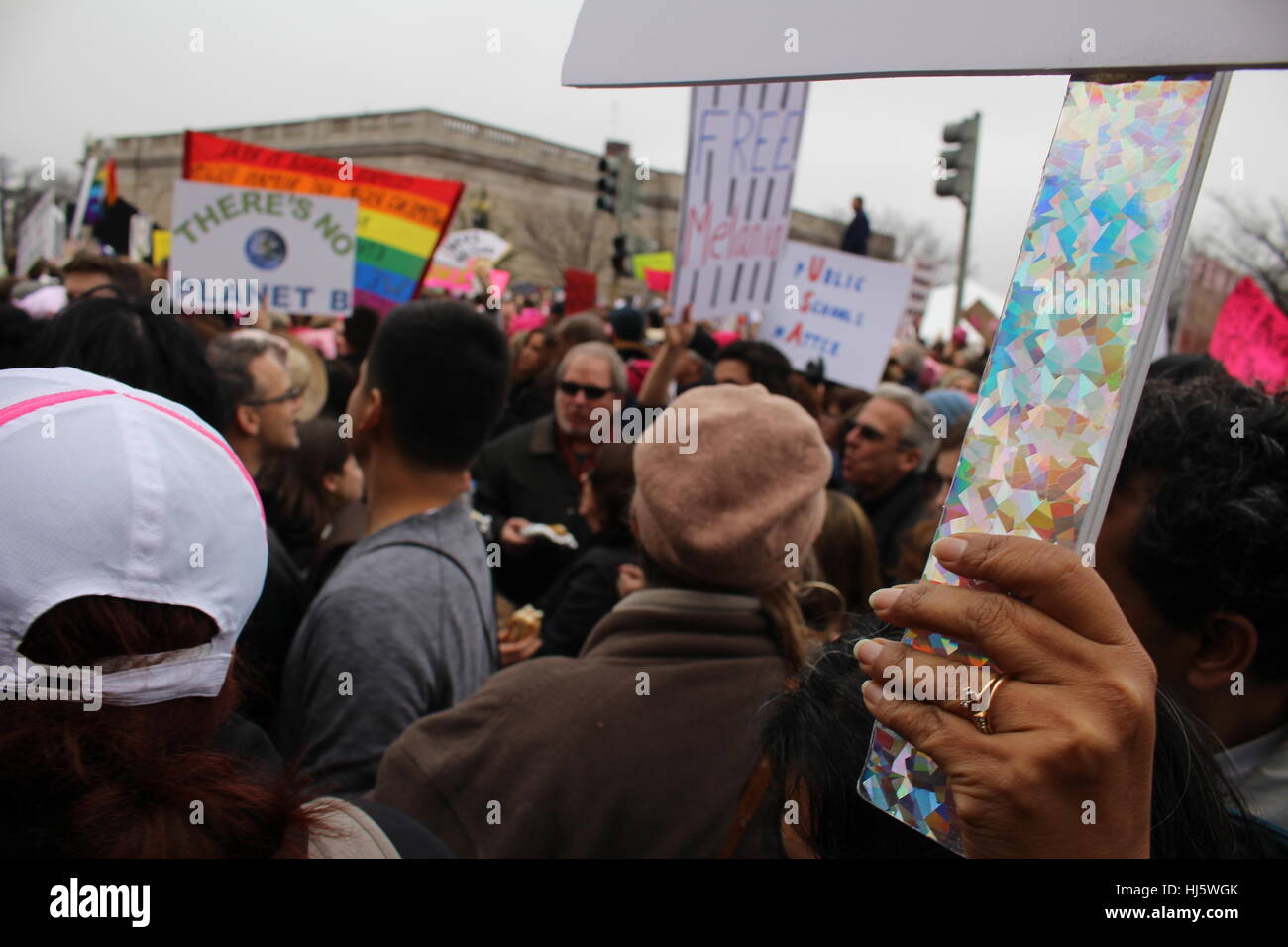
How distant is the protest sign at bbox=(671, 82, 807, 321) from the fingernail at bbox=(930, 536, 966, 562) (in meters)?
4.48

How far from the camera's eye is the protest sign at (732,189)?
502cm

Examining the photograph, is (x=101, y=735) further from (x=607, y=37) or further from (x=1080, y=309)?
(x=1080, y=309)

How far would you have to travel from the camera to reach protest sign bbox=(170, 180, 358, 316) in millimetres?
5129

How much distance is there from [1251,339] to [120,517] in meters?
3.87

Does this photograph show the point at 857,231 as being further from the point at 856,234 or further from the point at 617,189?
the point at 617,189

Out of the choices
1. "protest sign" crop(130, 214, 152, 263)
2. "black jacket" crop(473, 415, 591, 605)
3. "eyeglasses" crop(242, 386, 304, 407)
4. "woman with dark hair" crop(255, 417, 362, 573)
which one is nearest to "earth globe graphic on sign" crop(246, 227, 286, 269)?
"black jacket" crop(473, 415, 591, 605)

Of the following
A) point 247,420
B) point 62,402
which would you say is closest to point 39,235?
point 247,420

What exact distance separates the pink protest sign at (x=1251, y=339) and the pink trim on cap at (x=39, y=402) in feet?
11.8

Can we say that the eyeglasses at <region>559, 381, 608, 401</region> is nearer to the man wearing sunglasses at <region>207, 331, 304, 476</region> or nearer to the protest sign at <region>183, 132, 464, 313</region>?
the man wearing sunglasses at <region>207, 331, 304, 476</region>

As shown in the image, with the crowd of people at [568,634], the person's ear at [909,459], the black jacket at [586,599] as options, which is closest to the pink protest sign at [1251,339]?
the crowd of people at [568,634]

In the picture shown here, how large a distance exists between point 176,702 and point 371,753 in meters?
0.97

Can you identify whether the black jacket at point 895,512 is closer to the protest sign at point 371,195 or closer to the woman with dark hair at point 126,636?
the protest sign at point 371,195

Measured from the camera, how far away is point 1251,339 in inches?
142

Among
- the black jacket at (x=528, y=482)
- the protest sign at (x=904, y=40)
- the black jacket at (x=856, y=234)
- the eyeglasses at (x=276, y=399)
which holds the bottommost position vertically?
the black jacket at (x=528, y=482)
